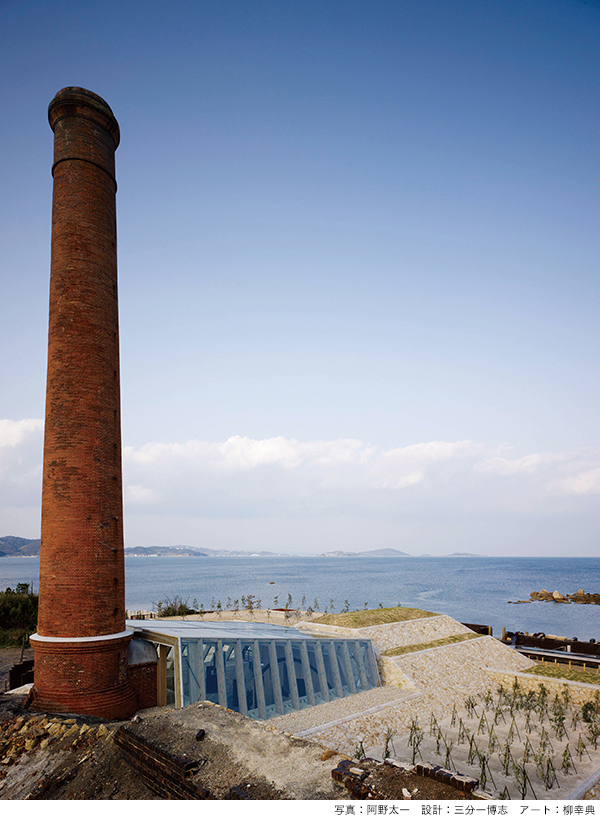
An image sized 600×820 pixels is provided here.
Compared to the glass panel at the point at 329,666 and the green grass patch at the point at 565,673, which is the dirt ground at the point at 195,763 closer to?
the glass panel at the point at 329,666

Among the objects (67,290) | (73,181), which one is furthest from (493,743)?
(73,181)

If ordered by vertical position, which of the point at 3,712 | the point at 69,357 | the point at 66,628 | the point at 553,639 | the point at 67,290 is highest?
the point at 67,290

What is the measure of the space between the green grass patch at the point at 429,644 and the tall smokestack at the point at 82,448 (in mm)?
12710

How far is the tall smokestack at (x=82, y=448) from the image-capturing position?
13.9 m

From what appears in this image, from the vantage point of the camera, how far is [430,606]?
78500mm

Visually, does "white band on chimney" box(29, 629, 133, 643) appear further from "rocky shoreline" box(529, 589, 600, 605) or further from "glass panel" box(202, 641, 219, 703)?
"rocky shoreline" box(529, 589, 600, 605)

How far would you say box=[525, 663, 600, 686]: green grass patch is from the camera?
72.5 feet

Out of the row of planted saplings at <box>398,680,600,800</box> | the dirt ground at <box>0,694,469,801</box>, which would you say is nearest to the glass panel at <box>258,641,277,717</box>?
the row of planted saplings at <box>398,680,600,800</box>

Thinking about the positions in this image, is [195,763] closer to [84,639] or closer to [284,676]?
[84,639]

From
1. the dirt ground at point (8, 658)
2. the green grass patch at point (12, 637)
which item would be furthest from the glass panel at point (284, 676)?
the green grass patch at point (12, 637)

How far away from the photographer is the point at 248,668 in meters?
16.1
